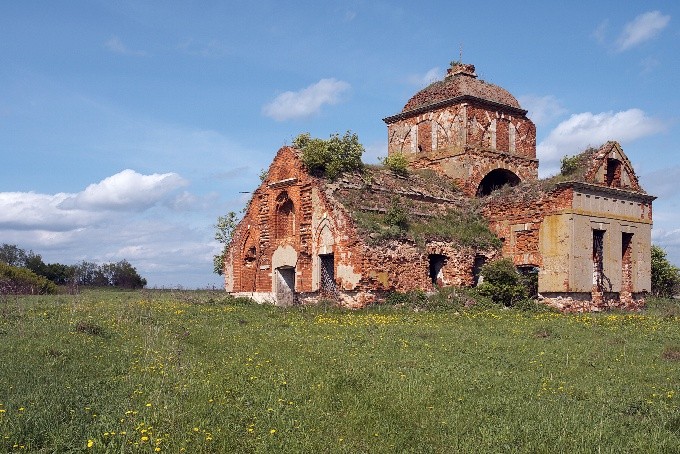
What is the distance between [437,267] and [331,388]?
706 inches

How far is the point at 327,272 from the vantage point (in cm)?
2623

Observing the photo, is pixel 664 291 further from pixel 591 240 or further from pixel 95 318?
pixel 95 318

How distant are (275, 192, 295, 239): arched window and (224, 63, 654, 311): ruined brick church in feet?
0.16

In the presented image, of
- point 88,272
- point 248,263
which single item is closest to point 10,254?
point 88,272

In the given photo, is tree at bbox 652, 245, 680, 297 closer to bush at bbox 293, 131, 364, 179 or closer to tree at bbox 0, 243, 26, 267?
bush at bbox 293, 131, 364, 179

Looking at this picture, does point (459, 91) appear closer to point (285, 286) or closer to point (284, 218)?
point (284, 218)

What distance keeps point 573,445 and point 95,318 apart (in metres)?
14.0

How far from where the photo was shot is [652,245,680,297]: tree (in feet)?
104

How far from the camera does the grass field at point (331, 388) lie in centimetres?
735

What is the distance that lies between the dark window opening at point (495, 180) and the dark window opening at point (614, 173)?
495 cm

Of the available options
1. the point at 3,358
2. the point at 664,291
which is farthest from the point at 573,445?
the point at 664,291

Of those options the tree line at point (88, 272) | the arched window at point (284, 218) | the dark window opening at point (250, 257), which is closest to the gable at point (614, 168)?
the arched window at point (284, 218)

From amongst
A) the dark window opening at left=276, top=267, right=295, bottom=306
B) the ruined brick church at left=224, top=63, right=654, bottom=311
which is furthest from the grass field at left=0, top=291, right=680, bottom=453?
the dark window opening at left=276, top=267, right=295, bottom=306

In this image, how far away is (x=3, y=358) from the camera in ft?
36.5
